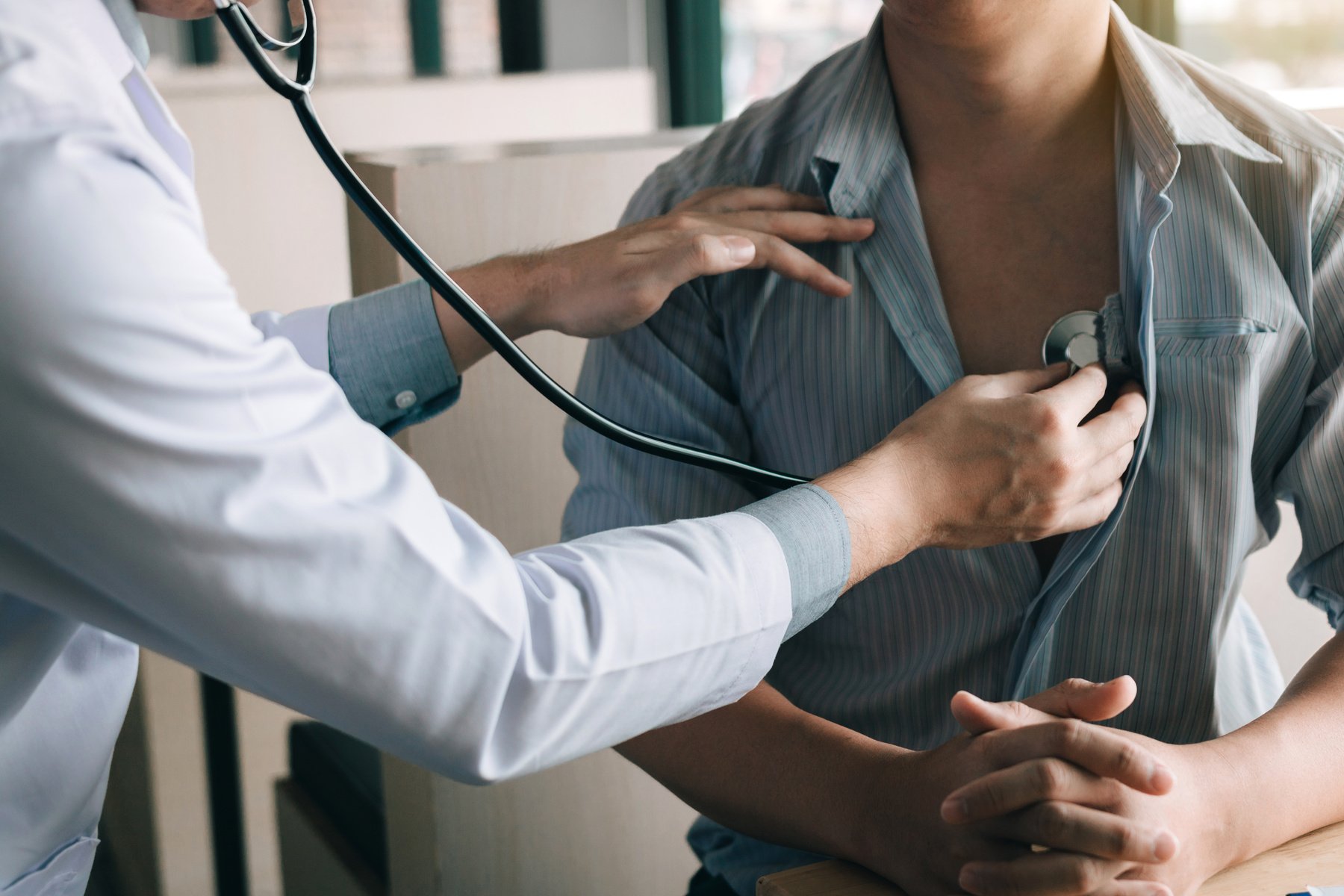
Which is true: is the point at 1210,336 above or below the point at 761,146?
below

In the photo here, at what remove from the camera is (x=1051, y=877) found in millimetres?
741

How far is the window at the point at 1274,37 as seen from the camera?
7.86ft

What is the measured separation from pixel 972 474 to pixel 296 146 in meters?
1.89

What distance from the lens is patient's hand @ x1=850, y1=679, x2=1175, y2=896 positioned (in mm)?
741

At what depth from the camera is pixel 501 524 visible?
1380 millimetres

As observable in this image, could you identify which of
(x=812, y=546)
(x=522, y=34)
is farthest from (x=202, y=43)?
(x=812, y=546)

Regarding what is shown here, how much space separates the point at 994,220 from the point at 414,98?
1.68 m

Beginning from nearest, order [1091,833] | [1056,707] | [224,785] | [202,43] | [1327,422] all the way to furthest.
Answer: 1. [1091,833]
2. [1056,707]
3. [1327,422]
4. [224,785]
5. [202,43]

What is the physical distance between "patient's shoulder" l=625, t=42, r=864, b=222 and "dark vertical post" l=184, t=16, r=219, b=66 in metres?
5.24

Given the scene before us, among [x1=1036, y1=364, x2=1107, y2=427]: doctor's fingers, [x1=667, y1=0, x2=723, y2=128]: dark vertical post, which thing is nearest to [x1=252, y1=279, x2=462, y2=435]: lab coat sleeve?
[x1=1036, y1=364, x2=1107, y2=427]: doctor's fingers

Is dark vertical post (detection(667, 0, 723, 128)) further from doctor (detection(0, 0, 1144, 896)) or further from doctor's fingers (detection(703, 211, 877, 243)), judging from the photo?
doctor (detection(0, 0, 1144, 896))

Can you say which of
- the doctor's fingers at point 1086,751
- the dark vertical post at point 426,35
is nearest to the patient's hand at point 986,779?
the doctor's fingers at point 1086,751

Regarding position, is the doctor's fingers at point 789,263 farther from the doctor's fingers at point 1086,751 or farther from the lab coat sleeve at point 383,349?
the doctor's fingers at point 1086,751

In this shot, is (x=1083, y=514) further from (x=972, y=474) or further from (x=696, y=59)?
(x=696, y=59)
